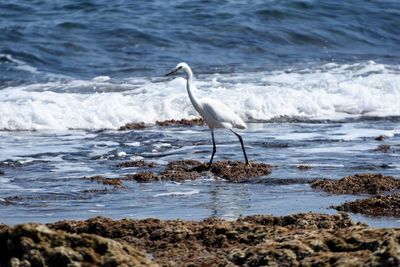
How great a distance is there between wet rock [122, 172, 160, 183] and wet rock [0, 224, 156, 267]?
18.5ft

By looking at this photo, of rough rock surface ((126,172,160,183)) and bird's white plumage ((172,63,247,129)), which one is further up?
bird's white plumage ((172,63,247,129))

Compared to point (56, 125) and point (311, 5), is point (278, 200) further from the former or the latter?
point (311, 5)

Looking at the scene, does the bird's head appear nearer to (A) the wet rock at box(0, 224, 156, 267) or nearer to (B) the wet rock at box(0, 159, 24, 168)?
(B) the wet rock at box(0, 159, 24, 168)

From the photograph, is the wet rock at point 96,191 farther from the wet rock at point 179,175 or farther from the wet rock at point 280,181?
the wet rock at point 280,181

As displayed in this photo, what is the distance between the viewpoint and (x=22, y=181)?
31.6 ft

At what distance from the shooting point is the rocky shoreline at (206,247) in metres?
3.86

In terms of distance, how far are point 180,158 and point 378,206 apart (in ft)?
13.8

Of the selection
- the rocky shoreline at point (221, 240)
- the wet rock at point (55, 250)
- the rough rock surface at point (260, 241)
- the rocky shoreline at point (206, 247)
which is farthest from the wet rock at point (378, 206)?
the wet rock at point (55, 250)

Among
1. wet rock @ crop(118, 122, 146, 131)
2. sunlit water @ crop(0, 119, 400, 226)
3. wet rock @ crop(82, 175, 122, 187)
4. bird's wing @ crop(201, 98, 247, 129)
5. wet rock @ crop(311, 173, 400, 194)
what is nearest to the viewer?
sunlit water @ crop(0, 119, 400, 226)

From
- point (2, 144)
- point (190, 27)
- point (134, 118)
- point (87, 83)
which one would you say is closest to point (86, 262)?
point (2, 144)

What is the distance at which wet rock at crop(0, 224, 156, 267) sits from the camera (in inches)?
151

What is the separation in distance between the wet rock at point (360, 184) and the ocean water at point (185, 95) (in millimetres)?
176

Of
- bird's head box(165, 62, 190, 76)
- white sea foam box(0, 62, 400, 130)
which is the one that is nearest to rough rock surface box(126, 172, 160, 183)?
bird's head box(165, 62, 190, 76)

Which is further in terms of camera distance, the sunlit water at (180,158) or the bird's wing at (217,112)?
the bird's wing at (217,112)
